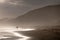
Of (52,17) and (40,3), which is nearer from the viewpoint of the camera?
(40,3)

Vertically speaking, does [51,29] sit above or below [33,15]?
below

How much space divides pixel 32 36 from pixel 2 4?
0.36m

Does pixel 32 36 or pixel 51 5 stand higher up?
pixel 51 5

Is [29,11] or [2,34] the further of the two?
[2,34]

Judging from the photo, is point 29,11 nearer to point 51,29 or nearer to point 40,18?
point 40,18

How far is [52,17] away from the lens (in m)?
0.81

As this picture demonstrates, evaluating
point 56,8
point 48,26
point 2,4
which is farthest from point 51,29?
point 2,4

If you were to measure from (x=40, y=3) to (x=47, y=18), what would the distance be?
6.5 inches

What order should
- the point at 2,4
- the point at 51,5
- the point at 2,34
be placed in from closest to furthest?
the point at 2,4
the point at 51,5
the point at 2,34

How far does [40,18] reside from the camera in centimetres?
83

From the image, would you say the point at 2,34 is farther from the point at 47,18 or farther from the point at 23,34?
the point at 47,18

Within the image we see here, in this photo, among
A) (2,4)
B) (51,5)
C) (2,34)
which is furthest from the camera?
(2,34)

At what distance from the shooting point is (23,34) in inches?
34.7

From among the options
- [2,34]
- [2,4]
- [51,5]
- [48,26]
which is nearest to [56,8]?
[51,5]
